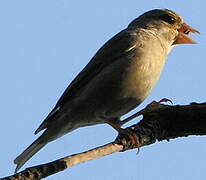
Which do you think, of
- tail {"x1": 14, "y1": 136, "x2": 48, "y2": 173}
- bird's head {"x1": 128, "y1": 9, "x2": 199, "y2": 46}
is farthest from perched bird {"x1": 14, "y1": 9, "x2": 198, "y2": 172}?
bird's head {"x1": 128, "y1": 9, "x2": 199, "y2": 46}

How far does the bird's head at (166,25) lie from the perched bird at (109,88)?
394 millimetres

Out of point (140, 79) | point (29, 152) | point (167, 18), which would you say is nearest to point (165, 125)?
point (140, 79)

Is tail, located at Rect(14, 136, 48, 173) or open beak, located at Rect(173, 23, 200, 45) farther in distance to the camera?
open beak, located at Rect(173, 23, 200, 45)

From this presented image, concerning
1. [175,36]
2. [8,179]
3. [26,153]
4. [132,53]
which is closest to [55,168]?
[8,179]

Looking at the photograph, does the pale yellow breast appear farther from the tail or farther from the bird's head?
the tail

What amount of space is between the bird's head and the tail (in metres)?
2.09

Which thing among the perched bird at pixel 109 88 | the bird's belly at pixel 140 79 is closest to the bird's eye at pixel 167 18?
the perched bird at pixel 109 88

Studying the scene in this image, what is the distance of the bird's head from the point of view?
7195 millimetres

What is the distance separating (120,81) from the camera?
6223mm

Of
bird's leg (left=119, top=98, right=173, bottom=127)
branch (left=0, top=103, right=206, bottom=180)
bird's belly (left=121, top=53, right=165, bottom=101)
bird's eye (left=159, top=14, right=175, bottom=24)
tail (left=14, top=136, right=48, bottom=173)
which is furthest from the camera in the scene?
bird's eye (left=159, top=14, right=175, bottom=24)

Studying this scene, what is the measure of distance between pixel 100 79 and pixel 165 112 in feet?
5.19

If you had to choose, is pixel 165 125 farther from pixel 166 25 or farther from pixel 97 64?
pixel 166 25

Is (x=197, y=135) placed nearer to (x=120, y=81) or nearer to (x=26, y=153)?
(x=120, y=81)

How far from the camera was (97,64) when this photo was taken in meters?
6.71
